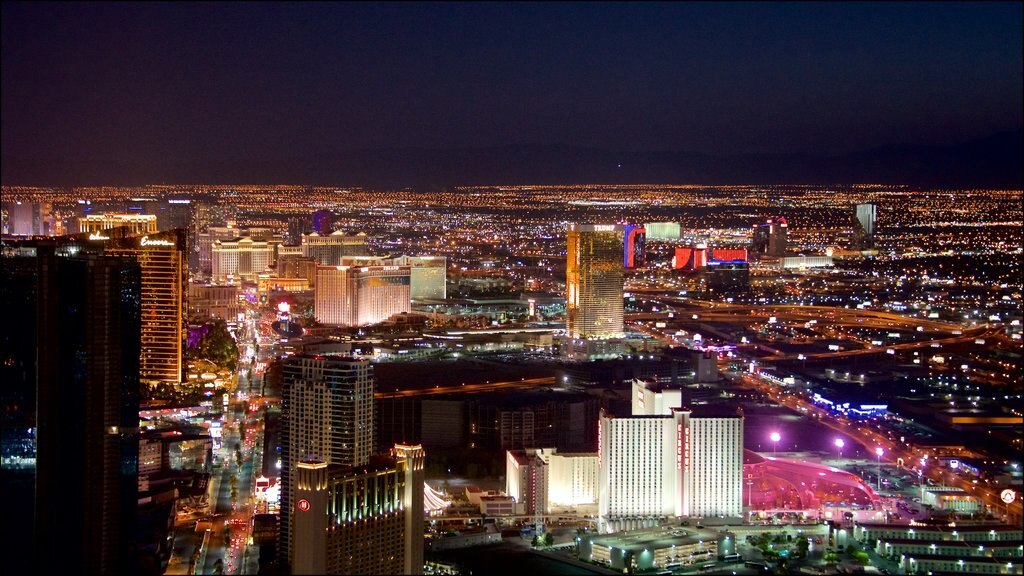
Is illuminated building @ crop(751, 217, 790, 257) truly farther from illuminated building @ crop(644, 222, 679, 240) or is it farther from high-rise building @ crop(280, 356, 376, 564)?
high-rise building @ crop(280, 356, 376, 564)

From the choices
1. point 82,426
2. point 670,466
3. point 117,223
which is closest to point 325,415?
point 82,426

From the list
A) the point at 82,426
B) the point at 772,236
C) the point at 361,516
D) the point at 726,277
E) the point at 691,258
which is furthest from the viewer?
the point at 726,277

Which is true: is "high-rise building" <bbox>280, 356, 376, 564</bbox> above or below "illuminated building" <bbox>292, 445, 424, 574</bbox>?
above

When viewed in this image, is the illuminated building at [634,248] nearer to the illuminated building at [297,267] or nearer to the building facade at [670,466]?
the illuminated building at [297,267]

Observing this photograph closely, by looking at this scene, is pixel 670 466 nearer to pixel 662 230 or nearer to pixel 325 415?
pixel 325 415

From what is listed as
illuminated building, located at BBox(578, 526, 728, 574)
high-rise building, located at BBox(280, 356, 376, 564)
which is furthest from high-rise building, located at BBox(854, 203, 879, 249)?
high-rise building, located at BBox(280, 356, 376, 564)

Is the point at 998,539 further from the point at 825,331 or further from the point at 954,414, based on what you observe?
the point at 825,331

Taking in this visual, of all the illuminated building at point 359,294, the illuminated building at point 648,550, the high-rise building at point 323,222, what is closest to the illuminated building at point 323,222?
the high-rise building at point 323,222
